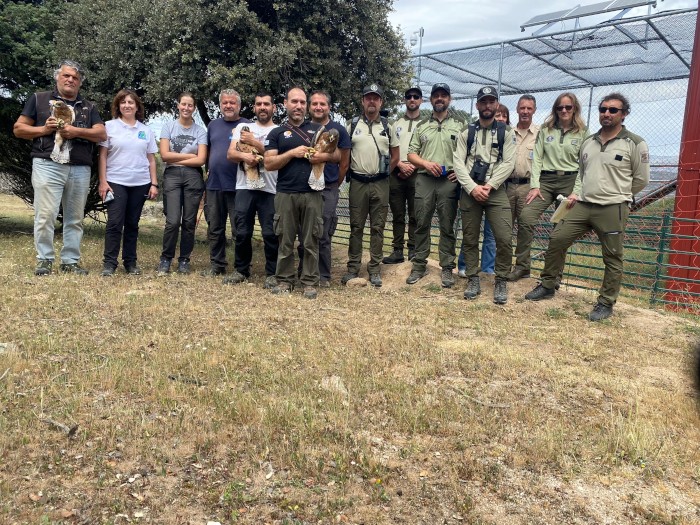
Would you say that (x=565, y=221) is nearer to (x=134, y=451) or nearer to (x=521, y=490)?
(x=521, y=490)

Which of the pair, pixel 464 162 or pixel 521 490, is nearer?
pixel 521 490

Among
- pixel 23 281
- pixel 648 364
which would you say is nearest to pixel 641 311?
pixel 648 364

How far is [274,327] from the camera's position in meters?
4.59

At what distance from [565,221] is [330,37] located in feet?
15.7

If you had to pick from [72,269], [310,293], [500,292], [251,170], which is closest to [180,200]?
[251,170]

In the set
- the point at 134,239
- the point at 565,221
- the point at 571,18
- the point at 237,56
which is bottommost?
the point at 134,239

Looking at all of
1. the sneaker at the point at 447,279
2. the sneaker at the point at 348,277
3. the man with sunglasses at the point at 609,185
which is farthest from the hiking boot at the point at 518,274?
the sneaker at the point at 348,277

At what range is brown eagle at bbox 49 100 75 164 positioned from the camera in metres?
5.66

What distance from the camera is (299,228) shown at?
19.9ft

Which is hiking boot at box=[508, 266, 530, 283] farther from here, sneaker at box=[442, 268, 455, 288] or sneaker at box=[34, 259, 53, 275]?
sneaker at box=[34, 259, 53, 275]

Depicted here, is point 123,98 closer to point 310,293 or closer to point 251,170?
point 251,170

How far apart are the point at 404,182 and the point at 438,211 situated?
0.77m

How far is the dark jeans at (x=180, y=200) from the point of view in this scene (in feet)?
21.0

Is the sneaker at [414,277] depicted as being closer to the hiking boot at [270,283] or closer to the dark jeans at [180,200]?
the hiking boot at [270,283]
